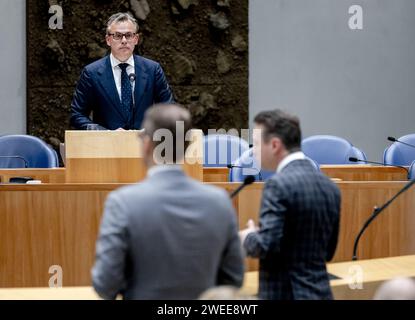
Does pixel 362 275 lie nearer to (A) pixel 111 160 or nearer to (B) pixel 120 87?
(A) pixel 111 160

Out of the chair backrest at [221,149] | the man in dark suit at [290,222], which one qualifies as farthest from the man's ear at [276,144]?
the chair backrest at [221,149]

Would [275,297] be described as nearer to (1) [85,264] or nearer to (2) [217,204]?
(2) [217,204]

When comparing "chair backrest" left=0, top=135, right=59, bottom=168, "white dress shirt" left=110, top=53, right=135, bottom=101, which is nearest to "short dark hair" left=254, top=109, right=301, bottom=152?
"white dress shirt" left=110, top=53, right=135, bottom=101

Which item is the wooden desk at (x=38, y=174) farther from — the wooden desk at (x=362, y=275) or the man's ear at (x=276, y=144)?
the man's ear at (x=276, y=144)

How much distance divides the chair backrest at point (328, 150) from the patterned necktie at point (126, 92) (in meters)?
1.86

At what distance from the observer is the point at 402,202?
5.10 meters

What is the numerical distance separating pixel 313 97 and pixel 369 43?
879 millimetres

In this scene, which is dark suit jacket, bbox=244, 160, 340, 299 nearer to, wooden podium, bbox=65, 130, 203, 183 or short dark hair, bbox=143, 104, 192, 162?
short dark hair, bbox=143, 104, 192, 162

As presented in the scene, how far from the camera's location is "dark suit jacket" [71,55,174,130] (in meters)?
5.82

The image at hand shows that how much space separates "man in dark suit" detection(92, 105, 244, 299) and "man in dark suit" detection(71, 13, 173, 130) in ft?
10.4

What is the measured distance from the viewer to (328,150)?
7180 millimetres

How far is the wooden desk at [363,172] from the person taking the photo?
6.22m
